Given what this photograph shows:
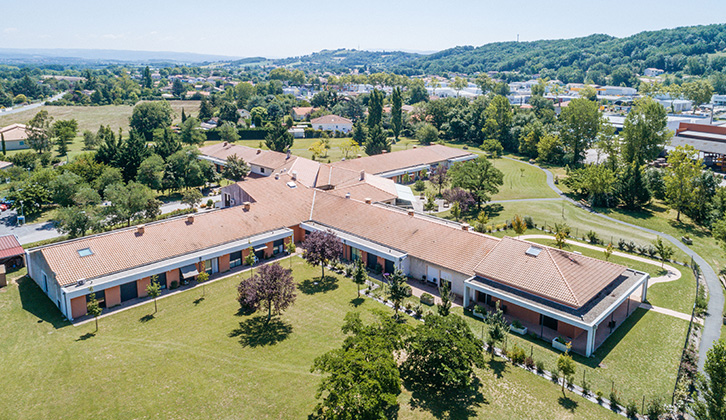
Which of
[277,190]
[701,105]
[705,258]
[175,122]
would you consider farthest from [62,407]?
[701,105]

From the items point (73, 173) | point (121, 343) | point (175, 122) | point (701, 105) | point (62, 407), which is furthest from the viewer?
point (701, 105)

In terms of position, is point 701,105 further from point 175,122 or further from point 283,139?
point 175,122

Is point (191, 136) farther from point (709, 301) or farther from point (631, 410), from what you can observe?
point (631, 410)

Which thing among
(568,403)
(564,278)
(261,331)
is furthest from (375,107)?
(568,403)

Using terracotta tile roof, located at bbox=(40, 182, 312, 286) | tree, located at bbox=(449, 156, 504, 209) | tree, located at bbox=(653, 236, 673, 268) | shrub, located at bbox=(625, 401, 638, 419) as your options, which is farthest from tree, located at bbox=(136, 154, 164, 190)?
tree, located at bbox=(653, 236, 673, 268)

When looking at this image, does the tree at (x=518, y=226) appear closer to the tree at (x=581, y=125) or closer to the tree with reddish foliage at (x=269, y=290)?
the tree with reddish foliage at (x=269, y=290)
